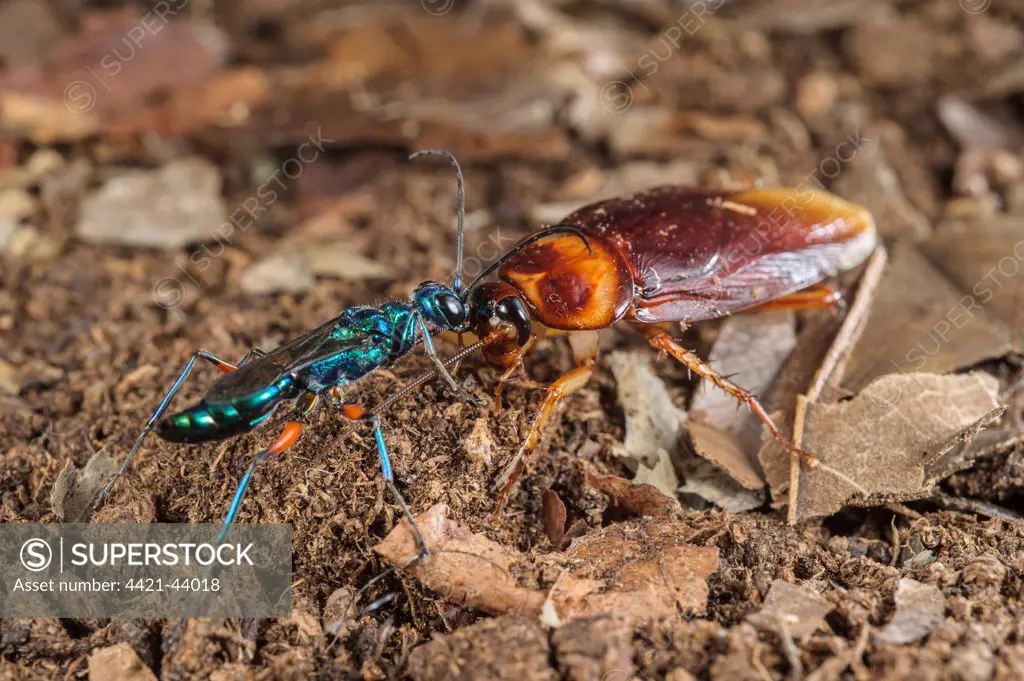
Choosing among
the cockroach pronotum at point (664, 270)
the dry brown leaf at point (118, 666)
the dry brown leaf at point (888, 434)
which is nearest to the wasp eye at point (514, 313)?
the cockroach pronotum at point (664, 270)

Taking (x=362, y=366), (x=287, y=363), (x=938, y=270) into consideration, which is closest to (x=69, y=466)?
(x=287, y=363)

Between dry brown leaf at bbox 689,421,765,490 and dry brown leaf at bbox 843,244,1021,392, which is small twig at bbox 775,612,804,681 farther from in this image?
dry brown leaf at bbox 843,244,1021,392

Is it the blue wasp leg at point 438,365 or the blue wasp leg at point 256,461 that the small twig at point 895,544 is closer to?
the blue wasp leg at point 438,365

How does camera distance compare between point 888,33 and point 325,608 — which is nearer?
point 325,608

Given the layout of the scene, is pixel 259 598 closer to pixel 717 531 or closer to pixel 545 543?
pixel 545 543

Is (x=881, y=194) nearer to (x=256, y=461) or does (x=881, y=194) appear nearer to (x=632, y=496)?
(x=632, y=496)
